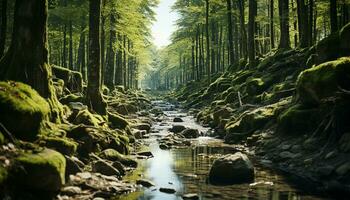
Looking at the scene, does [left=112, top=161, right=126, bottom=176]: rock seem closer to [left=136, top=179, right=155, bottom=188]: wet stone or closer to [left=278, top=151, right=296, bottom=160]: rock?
[left=136, top=179, right=155, bottom=188]: wet stone

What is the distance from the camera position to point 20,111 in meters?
10.4

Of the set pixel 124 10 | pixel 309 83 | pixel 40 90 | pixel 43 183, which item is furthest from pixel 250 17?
pixel 43 183

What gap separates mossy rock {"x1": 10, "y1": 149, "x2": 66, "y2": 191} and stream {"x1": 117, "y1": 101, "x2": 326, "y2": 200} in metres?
1.82

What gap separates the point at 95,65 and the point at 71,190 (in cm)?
1027

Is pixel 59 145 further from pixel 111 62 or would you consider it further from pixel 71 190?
pixel 111 62

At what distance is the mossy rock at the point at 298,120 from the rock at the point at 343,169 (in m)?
3.79

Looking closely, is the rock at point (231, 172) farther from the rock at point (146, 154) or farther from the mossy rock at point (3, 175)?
the mossy rock at point (3, 175)

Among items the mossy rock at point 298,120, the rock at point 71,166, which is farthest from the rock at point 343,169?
the rock at point 71,166

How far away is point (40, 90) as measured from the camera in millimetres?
13719

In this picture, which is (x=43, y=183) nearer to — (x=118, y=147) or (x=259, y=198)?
(x=259, y=198)

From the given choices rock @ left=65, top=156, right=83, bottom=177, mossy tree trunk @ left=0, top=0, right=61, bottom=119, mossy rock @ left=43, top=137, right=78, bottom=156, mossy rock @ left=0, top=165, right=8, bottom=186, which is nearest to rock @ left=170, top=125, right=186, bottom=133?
mossy tree trunk @ left=0, top=0, right=61, bottom=119

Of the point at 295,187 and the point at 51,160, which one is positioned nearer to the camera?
the point at 51,160

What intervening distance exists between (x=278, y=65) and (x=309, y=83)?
1166cm

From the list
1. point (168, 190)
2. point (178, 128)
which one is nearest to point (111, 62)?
point (178, 128)
